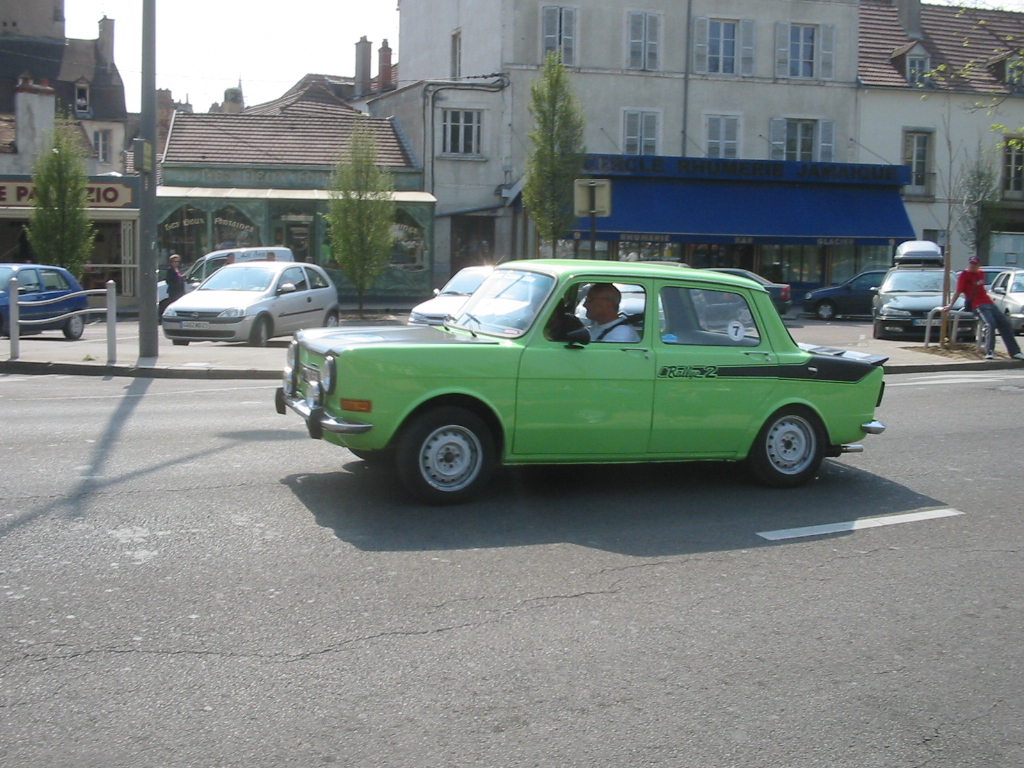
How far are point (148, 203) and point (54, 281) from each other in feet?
20.0

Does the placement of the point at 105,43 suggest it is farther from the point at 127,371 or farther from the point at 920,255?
the point at 127,371

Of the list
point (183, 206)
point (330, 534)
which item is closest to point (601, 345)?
point (330, 534)

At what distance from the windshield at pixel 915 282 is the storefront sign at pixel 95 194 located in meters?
20.1

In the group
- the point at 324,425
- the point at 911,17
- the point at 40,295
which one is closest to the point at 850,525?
the point at 324,425

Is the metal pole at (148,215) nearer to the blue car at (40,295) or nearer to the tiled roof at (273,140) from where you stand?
the blue car at (40,295)

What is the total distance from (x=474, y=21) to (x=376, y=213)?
10.7 metres

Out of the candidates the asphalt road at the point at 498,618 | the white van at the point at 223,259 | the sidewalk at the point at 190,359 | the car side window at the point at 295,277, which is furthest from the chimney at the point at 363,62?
the asphalt road at the point at 498,618

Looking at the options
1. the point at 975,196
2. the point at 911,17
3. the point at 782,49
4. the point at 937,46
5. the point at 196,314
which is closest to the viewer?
the point at 196,314

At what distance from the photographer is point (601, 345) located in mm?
7273

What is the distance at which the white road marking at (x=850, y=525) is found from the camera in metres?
6.75

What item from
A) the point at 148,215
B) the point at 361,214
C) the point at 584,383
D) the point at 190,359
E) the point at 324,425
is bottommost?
the point at 190,359

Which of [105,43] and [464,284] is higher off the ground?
[105,43]

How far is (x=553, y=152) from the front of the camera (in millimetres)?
30969

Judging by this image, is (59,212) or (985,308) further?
(59,212)
